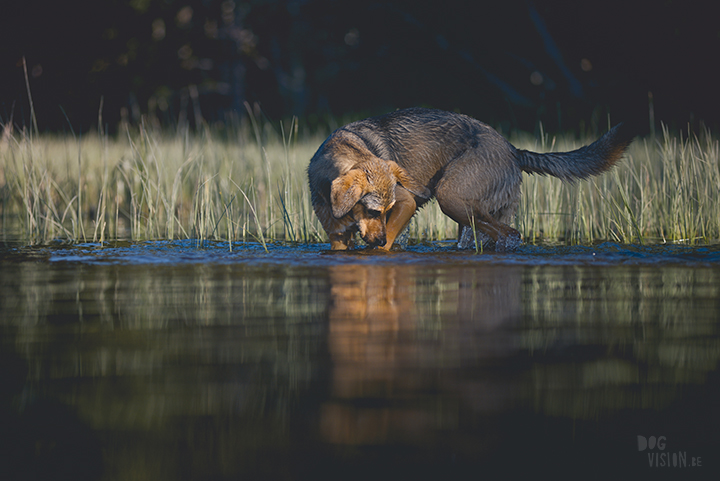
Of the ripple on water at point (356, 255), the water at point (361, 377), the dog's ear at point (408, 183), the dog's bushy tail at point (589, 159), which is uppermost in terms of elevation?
the dog's bushy tail at point (589, 159)

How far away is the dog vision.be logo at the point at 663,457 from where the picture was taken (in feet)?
6.63

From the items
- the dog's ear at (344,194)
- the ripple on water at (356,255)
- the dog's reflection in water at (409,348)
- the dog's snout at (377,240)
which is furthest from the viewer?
the dog's snout at (377,240)

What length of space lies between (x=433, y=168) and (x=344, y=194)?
1.27 meters

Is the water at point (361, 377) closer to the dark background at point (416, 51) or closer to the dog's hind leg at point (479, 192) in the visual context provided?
the dog's hind leg at point (479, 192)

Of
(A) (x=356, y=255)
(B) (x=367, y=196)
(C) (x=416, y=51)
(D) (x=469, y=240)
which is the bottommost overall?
(A) (x=356, y=255)

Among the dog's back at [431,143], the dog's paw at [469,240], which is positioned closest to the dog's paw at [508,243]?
the dog's paw at [469,240]

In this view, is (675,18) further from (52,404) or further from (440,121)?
(52,404)

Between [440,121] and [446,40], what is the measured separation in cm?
1855

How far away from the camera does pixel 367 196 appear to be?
6285mm

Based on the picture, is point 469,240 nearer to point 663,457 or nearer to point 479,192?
point 479,192

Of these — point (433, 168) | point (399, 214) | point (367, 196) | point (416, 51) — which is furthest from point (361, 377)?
point (416, 51)

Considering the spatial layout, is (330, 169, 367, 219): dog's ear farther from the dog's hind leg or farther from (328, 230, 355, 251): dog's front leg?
the dog's hind leg

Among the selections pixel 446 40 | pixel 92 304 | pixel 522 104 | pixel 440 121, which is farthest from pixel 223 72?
pixel 92 304

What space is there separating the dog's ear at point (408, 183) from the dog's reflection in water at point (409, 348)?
1807mm
